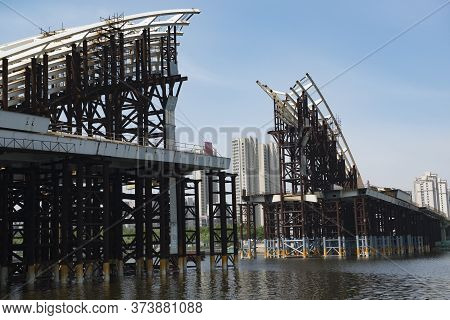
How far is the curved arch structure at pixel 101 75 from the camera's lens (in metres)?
67.2

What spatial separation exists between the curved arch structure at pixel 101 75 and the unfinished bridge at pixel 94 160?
150 millimetres

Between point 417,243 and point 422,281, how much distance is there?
12167 centimetres

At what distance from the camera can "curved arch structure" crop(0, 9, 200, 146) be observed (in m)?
67.2

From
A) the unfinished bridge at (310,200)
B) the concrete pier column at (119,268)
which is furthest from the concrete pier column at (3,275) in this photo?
the unfinished bridge at (310,200)

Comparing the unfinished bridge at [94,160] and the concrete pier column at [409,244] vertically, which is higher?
the unfinished bridge at [94,160]

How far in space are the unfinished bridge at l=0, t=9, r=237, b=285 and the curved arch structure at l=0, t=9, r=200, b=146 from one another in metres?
0.15

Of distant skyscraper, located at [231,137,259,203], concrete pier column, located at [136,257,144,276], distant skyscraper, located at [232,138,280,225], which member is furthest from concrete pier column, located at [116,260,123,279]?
distant skyscraper, located at [231,137,259,203]

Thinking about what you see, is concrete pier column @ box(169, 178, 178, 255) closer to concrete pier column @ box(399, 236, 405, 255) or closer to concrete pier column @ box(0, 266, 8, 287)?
concrete pier column @ box(0, 266, 8, 287)

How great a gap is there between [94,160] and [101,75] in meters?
24.0

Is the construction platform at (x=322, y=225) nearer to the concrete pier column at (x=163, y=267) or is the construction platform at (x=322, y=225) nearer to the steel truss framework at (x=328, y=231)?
the steel truss framework at (x=328, y=231)

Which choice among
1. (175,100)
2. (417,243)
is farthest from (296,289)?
(417,243)

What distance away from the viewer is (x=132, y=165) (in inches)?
2576
